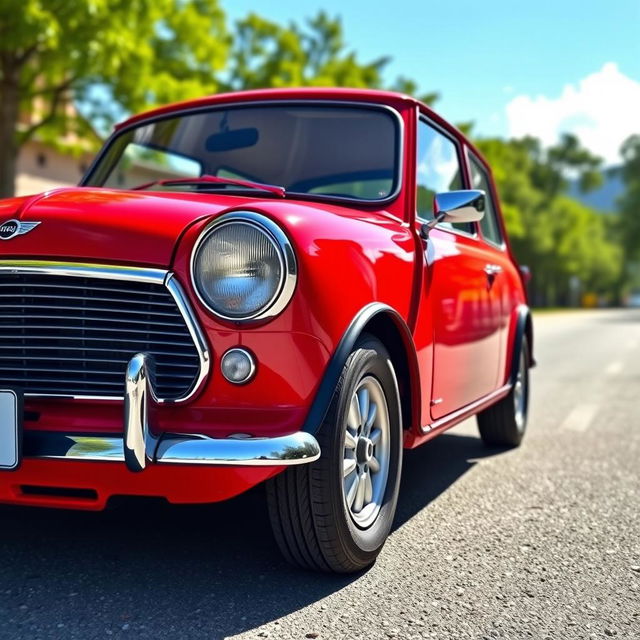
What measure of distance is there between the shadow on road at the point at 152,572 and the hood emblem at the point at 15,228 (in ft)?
2.92

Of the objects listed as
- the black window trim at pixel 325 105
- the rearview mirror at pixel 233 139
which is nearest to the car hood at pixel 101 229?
the black window trim at pixel 325 105

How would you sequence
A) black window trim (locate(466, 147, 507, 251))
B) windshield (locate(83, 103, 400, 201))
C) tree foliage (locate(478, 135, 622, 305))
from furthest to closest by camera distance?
tree foliage (locate(478, 135, 622, 305)) → black window trim (locate(466, 147, 507, 251)) → windshield (locate(83, 103, 400, 201))

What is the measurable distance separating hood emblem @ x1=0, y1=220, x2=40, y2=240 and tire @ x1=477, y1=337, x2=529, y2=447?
3.38 meters

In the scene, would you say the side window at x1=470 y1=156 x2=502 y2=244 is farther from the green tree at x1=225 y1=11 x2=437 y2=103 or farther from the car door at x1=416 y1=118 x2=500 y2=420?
the green tree at x1=225 y1=11 x2=437 y2=103

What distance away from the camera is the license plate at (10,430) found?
2.52 m

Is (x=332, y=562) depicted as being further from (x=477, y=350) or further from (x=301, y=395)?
(x=477, y=350)

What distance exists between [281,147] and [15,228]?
5.46ft

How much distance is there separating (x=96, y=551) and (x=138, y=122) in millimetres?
2246

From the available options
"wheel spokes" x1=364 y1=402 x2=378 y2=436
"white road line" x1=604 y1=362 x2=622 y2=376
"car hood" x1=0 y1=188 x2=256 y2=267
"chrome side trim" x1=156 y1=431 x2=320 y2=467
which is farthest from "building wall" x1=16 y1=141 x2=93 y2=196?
"chrome side trim" x1=156 y1=431 x2=320 y2=467

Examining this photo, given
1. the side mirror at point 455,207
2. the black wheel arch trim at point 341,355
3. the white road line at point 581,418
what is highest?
the side mirror at point 455,207

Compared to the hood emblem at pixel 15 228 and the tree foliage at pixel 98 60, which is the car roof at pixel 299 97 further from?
the tree foliage at pixel 98 60

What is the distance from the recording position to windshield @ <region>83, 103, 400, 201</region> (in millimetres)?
3807

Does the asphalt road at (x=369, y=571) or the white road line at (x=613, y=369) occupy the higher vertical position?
the asphalt road at (x=369, y=571)

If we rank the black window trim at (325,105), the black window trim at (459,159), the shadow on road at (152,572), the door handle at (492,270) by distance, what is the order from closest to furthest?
the shadow on road at (152,572), the black window trim at (325,105), the black window trim at (459,159), the door handle at (492,270)
